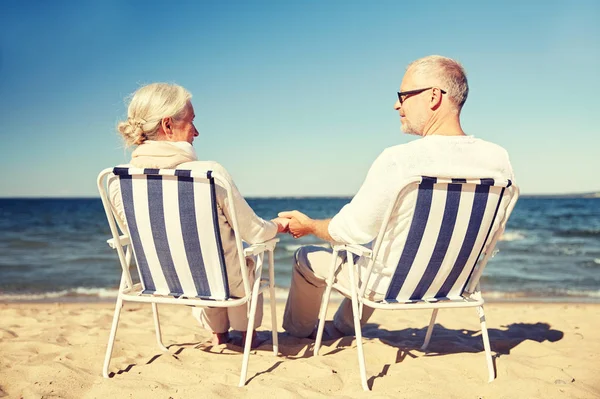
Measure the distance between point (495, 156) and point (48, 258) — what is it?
11.2 meters

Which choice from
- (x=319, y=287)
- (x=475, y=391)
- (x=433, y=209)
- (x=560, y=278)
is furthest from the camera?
(x=560, y=278)

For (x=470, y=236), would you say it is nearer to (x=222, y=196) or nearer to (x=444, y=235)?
(x=444, y=235)

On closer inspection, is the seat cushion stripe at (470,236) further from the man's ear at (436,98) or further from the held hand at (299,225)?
the held hand at (299,225)

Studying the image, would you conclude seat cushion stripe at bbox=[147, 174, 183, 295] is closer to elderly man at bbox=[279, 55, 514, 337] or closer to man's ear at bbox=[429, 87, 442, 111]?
elderly man at bbox=[279, 55, 514, 337]

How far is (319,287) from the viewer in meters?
3.26

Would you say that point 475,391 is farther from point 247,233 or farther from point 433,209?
point 247,233

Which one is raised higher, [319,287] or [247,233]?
[247,233]

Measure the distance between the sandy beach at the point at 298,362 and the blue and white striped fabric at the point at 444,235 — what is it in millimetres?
532

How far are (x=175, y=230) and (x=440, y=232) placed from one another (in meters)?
1.32

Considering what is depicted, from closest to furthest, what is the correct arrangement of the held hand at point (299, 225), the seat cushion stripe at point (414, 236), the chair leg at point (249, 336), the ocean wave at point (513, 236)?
the seat cushion stripe at point (414, 236) → the chair leg at point (249, 336) → the held hand at point (299, 225) → the ocean wave at point (513, 236)

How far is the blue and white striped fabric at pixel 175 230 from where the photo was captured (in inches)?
95.3

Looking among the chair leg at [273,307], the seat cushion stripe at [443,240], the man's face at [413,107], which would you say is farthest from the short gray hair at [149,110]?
the seat cushion stripe at [443,240]

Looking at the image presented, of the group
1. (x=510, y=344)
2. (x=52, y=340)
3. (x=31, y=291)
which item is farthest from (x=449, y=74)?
(x=31, y=291)

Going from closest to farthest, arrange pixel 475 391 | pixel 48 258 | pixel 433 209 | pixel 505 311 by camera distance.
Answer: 1. pixel 433 209
2. pixel 475 391
3. pixel 505 311
4. pixel 48 258
